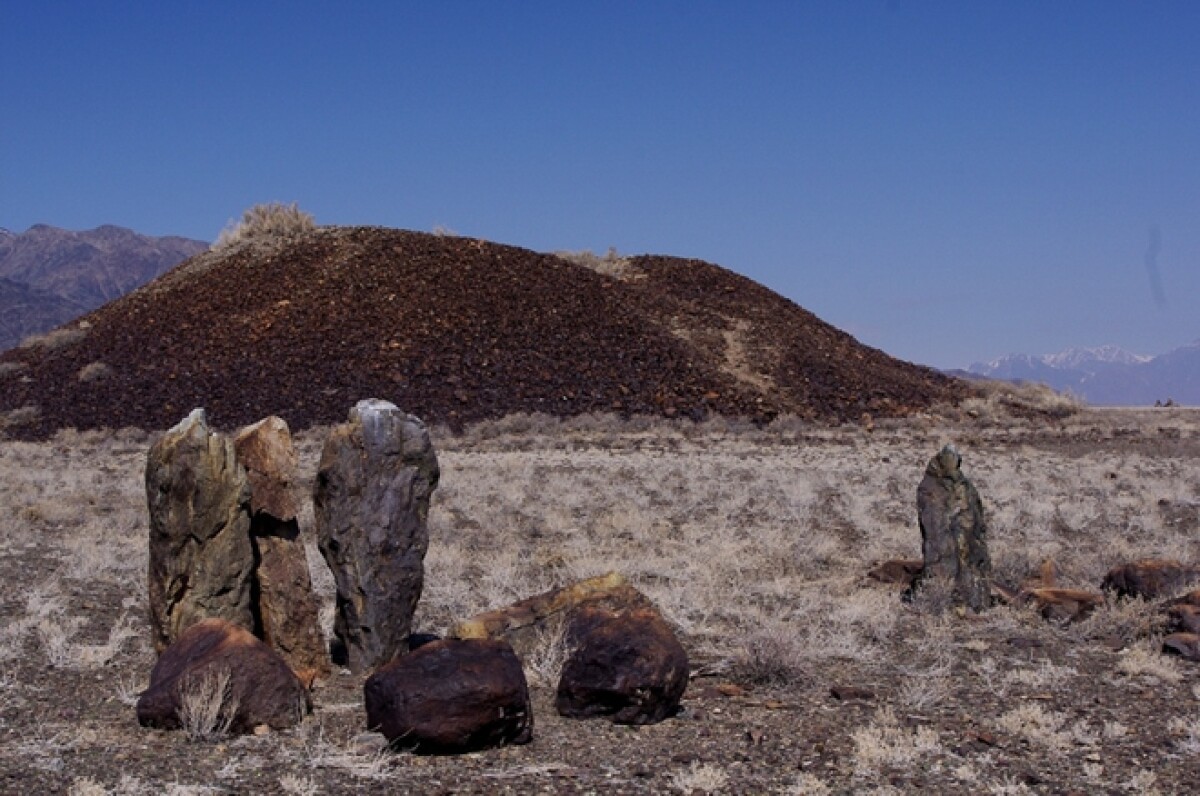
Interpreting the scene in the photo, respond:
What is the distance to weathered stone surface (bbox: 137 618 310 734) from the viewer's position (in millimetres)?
6566

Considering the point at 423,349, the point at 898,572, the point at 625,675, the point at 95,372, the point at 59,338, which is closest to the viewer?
the point at 625,675

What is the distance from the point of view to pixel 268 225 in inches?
1606

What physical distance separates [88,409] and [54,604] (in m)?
21.8

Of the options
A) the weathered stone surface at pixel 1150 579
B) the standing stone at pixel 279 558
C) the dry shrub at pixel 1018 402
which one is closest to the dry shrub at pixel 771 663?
the standing stone at pixel 279 558

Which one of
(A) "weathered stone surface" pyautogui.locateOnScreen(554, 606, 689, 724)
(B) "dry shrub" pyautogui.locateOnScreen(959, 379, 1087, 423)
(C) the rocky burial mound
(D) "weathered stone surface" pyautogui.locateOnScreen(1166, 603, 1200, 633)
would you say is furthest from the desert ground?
(B) "dry shrub" pyautogui.locateOnScreen(959, 379, 1087, 423)

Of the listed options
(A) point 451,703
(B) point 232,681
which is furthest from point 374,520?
(A) point 451,703

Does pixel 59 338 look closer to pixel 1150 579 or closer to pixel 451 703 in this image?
pixel 1150 579

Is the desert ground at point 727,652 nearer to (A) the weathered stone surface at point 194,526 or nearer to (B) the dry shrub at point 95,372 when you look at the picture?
(A) the weathered stone surface at point 194,526

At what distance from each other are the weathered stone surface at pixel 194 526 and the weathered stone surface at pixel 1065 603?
21.3 ft

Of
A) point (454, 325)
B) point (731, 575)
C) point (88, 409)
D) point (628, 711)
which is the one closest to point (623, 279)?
point (454, 325)

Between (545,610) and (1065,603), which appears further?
(1065,603)

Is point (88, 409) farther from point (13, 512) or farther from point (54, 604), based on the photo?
point (54, 604)

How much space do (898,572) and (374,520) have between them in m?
5.67

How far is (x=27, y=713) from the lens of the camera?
7031 mm
